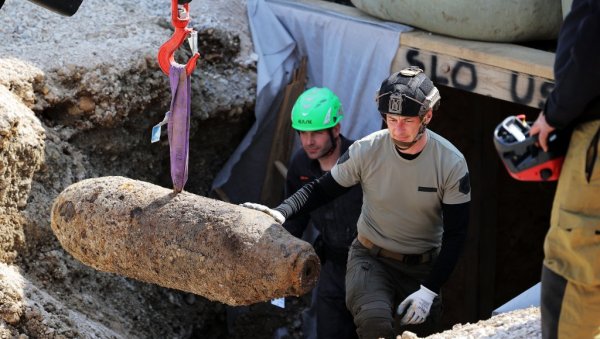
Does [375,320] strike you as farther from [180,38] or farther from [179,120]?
[180,38]

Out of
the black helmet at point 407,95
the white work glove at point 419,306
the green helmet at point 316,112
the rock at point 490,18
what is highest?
the black helmet at point 407,95

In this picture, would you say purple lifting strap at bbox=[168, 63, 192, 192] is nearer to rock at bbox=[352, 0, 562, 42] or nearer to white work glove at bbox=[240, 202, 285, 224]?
white work glove at bbox=[240, 202, 285, 224]

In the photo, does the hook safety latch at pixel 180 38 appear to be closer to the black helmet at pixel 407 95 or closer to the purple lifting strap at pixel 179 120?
the purple lifting strap at pixel 179 120

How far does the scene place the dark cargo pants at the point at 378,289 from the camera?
519 cm

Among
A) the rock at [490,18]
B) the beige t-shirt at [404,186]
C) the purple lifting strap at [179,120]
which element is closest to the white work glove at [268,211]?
the purple lifting strap at [179,120]

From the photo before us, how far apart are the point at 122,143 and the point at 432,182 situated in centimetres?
273

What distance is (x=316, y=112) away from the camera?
20.9ft

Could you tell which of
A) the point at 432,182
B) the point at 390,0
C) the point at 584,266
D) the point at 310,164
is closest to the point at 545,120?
the point at 584,266

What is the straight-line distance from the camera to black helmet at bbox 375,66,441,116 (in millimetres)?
4914

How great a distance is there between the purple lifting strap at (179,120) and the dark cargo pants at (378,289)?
120 centimetres

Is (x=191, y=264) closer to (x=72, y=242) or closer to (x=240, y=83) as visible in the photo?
(x=72, y=242)

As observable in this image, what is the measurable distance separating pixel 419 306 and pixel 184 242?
1.32 m

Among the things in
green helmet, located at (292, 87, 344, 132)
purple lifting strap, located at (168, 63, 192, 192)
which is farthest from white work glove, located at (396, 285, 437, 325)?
green helmet, located at (292, 87, 344, 132)

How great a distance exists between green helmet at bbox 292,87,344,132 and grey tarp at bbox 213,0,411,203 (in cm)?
68
